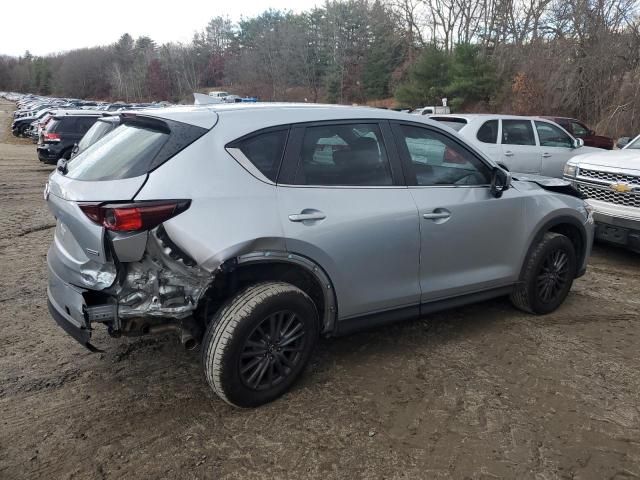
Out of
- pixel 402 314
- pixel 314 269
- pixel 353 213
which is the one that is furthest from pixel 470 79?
pixel 314 269

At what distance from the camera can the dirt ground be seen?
2.77 meters

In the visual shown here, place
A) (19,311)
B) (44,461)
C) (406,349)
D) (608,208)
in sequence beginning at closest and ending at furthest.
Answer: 1. (44,461)
2. (406,349)
3. (19,311)
4. (608,208)

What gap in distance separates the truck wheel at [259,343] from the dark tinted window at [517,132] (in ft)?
24.7

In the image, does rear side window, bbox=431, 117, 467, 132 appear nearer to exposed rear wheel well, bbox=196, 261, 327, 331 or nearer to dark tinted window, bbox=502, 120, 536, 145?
dark tinted window, bbox=502, 120, 536, 145

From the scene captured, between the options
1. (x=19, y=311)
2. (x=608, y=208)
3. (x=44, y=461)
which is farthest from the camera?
(x=608, y=208)

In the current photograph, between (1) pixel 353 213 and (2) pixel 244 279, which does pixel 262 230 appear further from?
(1) pixel 353 213

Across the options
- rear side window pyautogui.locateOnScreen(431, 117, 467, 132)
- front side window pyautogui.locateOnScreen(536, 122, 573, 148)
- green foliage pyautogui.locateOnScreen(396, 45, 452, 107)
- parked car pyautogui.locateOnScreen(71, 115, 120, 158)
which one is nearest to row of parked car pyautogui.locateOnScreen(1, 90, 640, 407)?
parked car pyautogui.locateOnScreen(71, 115, 120, 158)

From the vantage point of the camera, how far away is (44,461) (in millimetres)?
2762

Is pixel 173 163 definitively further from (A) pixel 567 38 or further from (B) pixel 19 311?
(A) pixel 567 38

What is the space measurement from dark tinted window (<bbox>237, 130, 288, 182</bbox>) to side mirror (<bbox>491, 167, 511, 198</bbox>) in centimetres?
175

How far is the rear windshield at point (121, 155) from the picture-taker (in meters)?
3.04

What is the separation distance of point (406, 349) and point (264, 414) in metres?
1.33

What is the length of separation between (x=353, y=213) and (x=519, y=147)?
7341mm

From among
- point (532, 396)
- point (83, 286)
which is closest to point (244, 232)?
point (83, 286)
